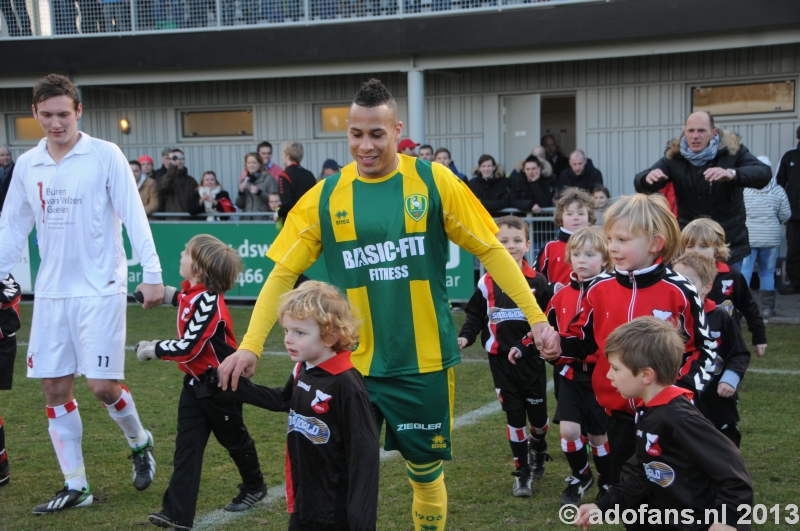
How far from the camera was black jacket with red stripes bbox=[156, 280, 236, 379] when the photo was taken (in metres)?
4.73

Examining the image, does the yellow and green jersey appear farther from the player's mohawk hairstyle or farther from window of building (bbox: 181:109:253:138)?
window of building (bbox: 181:109:253:138)

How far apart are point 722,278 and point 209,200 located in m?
10.2

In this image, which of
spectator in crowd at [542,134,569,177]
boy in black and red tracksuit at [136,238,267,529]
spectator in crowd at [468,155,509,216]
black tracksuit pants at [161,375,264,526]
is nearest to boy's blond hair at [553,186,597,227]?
boy in black and red tracksuit at [136,238,267,529]

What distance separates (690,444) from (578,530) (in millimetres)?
1650

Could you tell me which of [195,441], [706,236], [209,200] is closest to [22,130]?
[209,200]

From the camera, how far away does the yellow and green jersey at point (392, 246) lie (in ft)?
12.8

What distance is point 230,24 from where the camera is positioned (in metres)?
17.2

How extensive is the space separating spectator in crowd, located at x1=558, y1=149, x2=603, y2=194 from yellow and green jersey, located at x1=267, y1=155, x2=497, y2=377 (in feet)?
30.0

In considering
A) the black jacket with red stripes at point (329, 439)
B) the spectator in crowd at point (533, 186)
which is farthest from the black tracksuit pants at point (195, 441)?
the spectator in crowd at point (533, 186)

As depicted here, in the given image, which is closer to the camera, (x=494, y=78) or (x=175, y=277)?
(x=175, y=277)

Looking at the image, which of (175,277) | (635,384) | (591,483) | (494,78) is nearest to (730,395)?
(591,483)

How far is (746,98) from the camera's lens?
47.2 feet

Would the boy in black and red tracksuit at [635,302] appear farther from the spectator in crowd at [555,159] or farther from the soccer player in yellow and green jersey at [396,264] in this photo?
the spectator in crowd at [555,159]

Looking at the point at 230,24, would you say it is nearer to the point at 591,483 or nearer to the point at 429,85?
the point at 429,85
